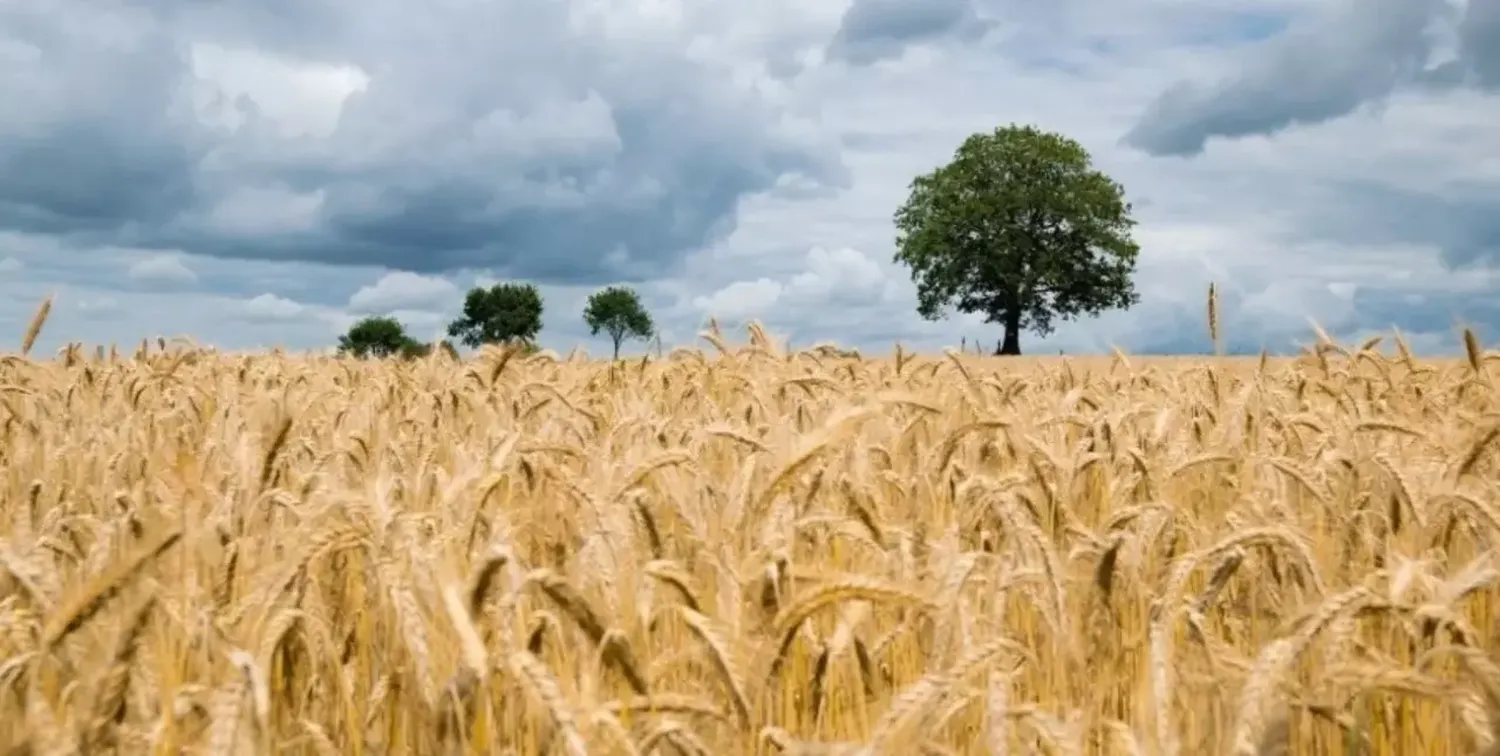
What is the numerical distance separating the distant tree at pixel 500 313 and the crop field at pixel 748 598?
66.3m

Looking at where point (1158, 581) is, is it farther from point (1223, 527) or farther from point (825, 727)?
point (825, 727)

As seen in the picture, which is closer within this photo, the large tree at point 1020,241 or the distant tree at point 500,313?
the large tree at point 1020,241

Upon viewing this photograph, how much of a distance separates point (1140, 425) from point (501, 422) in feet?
8.91

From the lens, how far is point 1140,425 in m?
5.48

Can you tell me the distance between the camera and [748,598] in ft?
7.34

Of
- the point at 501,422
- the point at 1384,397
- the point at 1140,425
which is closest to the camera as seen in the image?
the point at 501,422

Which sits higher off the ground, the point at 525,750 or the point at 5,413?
the point at 5,413

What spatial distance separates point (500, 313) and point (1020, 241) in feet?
109

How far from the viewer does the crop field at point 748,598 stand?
1627 millimetres

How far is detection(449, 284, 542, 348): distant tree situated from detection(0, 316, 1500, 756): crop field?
66341 mm

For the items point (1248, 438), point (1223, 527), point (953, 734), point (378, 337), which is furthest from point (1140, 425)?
point (378, 337)

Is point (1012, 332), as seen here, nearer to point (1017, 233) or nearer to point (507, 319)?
point (1017, 233)

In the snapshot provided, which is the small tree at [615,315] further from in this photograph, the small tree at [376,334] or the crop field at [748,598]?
the crop field at [748,598]

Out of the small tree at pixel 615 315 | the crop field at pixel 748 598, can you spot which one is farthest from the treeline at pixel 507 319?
the crop field at pixel 748 598
